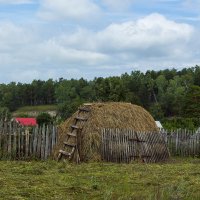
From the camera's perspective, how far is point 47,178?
10656 millimetres

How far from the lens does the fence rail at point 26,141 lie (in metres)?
17.8

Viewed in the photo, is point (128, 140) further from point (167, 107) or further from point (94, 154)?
point (167, 107)

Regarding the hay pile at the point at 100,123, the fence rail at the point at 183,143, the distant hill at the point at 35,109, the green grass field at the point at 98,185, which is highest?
the hay pile at the point at 100,123

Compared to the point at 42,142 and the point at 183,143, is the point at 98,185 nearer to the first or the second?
the point at 42,142

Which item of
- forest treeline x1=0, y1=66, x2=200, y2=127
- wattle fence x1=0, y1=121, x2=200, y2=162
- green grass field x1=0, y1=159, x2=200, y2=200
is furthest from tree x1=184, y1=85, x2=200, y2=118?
green grass field x1=0, y1=159, x2=200, y2=200

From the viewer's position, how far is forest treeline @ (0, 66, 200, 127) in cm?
6266

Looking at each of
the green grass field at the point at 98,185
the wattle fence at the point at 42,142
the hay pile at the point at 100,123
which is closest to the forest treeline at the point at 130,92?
the hay pile at the point at 100,123

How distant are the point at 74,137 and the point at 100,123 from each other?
1.05 meters

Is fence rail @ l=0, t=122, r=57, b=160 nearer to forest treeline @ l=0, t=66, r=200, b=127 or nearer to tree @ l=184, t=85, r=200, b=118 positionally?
forest treeline @ l=0, t=66, r=200, b=127

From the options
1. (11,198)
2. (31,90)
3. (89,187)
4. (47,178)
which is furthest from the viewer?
(31,90)

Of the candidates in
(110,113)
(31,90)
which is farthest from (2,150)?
(31,90)

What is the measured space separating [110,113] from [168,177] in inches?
299

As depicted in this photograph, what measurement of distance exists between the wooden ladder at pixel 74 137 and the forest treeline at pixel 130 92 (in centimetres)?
3932

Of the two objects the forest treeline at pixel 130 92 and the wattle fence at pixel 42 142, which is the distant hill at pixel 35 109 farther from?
the wattle fence at pixel 42 142
